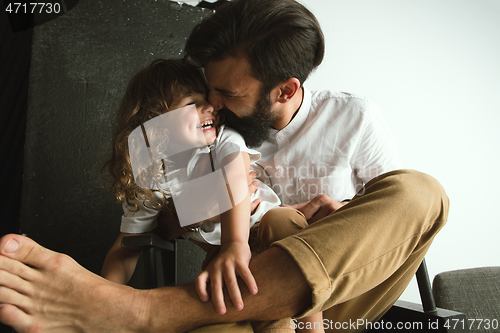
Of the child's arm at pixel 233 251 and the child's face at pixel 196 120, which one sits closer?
the child's arm at pixel 233 251

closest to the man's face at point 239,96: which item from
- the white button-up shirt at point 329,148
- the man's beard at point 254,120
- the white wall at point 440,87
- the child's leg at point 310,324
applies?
the man's beard at point 254,120

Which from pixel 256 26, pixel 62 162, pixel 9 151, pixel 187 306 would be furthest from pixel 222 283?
pixel 9 151

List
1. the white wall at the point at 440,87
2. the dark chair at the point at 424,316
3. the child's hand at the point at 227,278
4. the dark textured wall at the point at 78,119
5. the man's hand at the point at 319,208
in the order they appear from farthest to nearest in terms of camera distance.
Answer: the white wall at the point at 440,87, the dark textured wall at the point at 78,119, the man's hand at the point at 319,208, the dark chair at the point at 424,316, the child's hand at the point at 227,278

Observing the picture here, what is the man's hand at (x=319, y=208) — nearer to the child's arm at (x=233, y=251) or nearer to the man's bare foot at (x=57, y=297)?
the child's arm at (x=233, y=251)

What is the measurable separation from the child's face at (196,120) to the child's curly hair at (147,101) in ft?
0.07

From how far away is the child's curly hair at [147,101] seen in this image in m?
0.90

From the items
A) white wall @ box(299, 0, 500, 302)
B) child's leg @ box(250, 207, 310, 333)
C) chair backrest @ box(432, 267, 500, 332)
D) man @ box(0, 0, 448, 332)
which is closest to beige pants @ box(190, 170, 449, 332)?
man @ box(0, 0, 448, 332)

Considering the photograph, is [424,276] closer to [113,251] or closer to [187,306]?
[187,306]

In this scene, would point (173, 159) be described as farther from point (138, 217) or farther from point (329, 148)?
point (329, 148)

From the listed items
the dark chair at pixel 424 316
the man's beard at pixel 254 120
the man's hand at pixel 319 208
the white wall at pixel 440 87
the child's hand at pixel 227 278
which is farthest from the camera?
the white wall at pixel 440 87

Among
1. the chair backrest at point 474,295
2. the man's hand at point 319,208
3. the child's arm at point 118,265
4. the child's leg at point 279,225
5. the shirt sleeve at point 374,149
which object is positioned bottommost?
the chair backrest at point 474,295

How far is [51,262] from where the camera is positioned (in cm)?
55

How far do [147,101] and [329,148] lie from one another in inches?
21.9

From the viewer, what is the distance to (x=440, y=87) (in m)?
1.80
